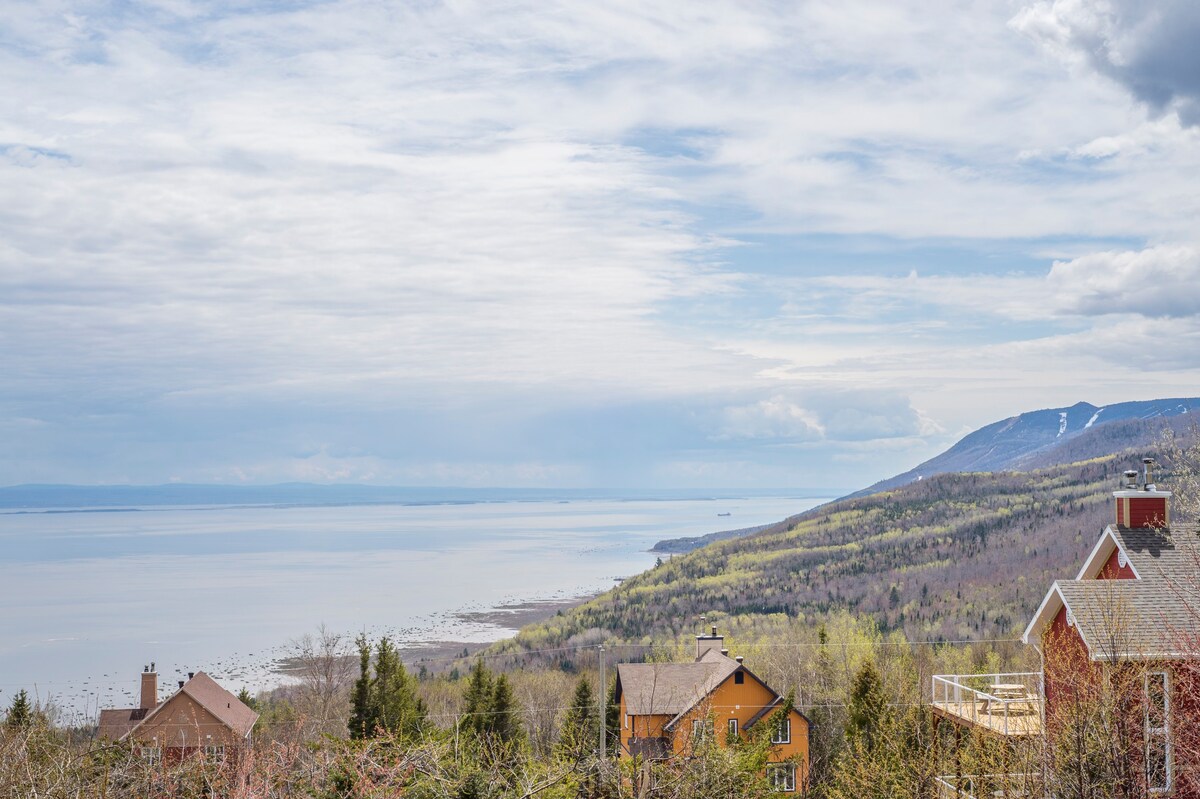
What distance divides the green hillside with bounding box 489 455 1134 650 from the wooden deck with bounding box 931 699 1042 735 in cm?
7830

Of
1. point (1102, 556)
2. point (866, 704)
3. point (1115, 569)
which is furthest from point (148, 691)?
point (1115, 569)

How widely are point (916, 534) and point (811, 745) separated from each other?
128086mm

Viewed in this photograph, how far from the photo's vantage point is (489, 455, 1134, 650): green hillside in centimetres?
12138

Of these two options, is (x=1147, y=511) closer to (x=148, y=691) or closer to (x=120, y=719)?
(x=148, y=691)

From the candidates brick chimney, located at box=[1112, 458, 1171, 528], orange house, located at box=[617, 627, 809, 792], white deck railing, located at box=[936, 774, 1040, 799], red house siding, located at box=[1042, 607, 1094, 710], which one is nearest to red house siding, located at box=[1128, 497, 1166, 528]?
brick chimney, located at box=[1112, 458, 1171, 528]

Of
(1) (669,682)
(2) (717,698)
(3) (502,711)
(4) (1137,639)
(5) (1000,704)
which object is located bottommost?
(3) (502,711)

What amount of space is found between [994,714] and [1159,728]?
5401mm

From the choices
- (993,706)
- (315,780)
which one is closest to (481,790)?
(315,780)

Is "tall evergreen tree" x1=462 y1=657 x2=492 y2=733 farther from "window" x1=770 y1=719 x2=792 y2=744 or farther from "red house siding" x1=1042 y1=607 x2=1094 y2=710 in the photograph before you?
"red house siding" x1=1042 y1=607 x2=1094 y2=710

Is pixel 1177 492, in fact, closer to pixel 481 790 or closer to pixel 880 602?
pixel 481 790

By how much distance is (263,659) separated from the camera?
363ft

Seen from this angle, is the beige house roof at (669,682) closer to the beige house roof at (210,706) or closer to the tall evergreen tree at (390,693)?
the tall evergreen tree at (390,693)

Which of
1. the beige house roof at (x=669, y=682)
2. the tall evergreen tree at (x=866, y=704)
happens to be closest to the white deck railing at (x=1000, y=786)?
the tall evergreen tree at (x=866, y=704)

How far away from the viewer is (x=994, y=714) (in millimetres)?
22031
